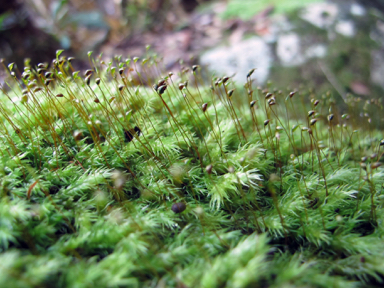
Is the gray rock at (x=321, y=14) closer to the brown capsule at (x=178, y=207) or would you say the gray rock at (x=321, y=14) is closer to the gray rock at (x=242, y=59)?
the gray rock at (x=242, y=59)

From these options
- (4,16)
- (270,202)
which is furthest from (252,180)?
(4,16)

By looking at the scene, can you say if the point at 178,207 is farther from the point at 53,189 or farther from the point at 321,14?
the point at 321,14

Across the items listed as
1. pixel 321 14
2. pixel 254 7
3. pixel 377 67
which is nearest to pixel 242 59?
pixel 321 14

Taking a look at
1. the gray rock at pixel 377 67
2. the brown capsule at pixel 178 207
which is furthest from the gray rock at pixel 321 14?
the brown capsule at pixel 178 207

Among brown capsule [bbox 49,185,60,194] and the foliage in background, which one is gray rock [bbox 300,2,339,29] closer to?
the foliage in background

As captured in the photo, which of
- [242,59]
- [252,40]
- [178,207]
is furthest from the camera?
[252,40]

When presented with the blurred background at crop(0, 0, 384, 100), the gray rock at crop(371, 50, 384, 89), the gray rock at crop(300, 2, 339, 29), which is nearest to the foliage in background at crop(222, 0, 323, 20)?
the blurred background at crop(0, 0, 384, 100)
